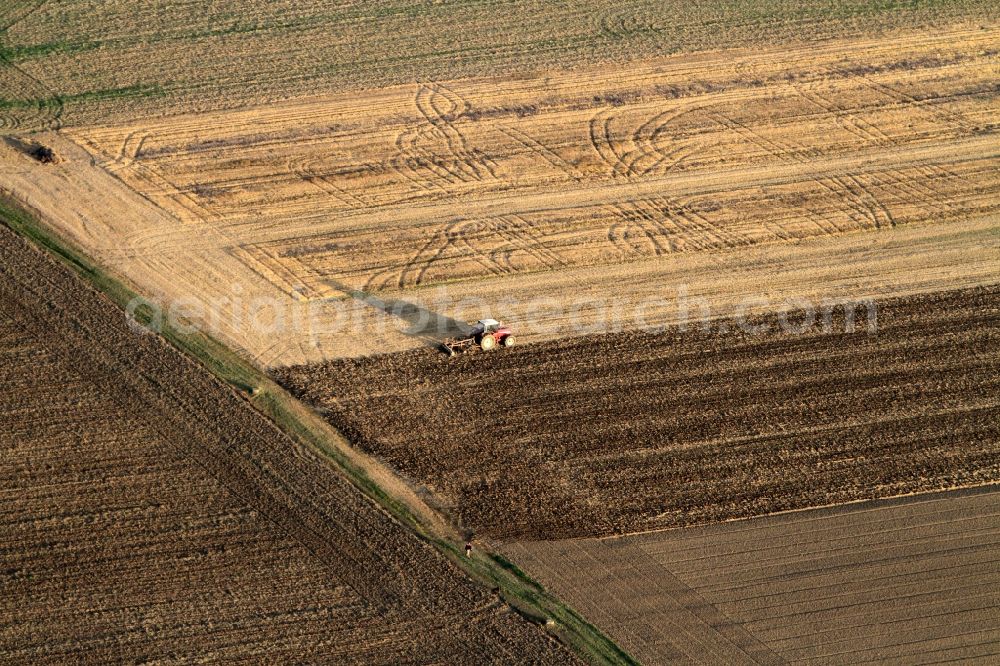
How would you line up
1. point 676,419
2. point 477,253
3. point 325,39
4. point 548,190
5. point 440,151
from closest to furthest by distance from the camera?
point 676,419 → point 477,253 → point 548,190 → point 440,151 → point 325,39

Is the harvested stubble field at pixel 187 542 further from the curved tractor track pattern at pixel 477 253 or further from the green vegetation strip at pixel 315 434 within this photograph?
the curved tractor track pattern at pixel 477 253

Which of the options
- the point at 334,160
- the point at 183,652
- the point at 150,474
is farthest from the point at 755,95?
the point at 183,652

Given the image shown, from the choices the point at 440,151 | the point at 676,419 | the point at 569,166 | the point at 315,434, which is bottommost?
the point at 315,434

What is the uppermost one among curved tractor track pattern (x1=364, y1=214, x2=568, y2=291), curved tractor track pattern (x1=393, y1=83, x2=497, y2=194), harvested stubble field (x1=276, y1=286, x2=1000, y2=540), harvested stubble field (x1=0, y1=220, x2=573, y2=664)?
curved tractor track pattern (x1=393, y1=83, x2=497, y2=194)

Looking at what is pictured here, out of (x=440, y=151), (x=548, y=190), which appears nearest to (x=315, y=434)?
(x=548, y=190)

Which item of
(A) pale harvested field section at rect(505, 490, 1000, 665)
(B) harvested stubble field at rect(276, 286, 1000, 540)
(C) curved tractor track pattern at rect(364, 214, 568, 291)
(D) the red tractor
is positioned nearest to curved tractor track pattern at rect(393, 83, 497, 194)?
(C) curved tractor track pattern at rect(364, 214, 568, 291)

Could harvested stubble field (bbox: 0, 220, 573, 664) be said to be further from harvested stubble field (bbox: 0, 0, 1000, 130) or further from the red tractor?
harvested stubble field (bbox: 0, 0, 1000, 130)

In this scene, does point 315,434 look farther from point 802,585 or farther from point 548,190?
point 802,585
